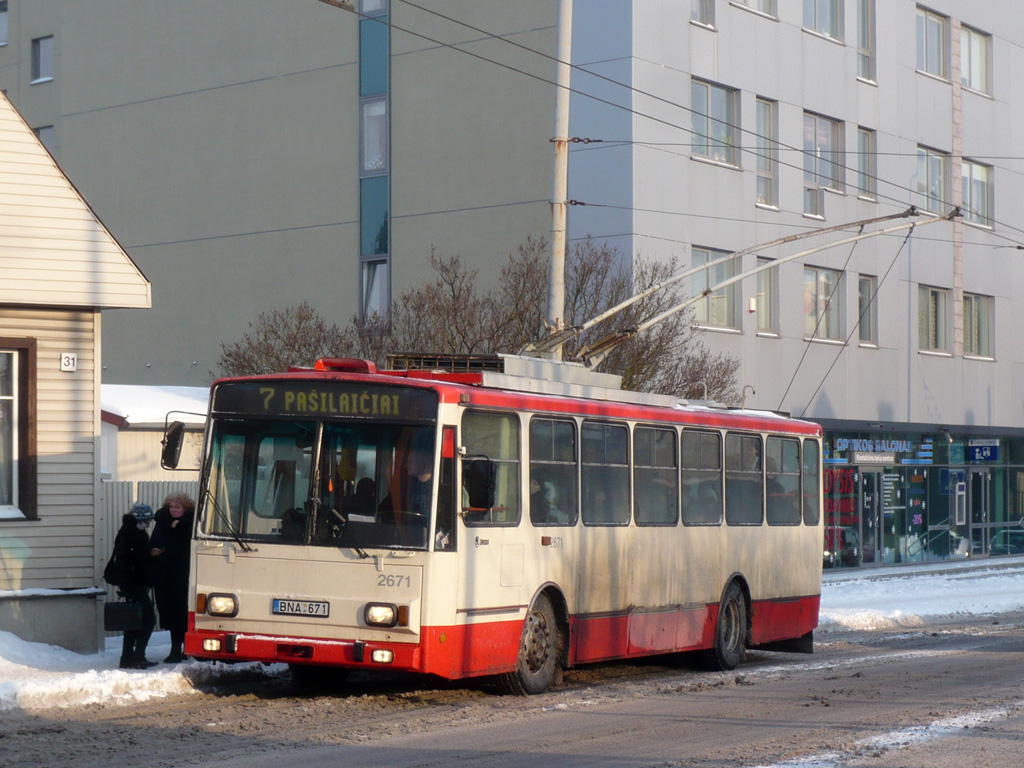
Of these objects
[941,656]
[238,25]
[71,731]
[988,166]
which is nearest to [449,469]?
[71,731]

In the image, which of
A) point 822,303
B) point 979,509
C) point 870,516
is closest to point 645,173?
point 822,303

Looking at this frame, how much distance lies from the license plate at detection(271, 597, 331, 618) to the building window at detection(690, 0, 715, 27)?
2129cm

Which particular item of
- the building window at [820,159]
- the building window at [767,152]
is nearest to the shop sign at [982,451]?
the building window at [820,159]

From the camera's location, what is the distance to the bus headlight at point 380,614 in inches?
452

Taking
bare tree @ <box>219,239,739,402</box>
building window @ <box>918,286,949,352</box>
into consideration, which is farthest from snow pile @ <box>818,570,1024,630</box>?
building window @ <box>918,286,949,352</box>

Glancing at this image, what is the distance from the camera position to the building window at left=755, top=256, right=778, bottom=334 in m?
32.1

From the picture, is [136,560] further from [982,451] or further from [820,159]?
[982,451]

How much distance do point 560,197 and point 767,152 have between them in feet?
47.6

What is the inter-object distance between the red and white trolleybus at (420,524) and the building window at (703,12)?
17893 mm

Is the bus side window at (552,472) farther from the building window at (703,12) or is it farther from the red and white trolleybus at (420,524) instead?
the building window at (703,12)

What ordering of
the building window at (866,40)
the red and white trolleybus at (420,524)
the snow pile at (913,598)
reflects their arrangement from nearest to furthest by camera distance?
1. the red and white trolleybus at (420,524)
2. the snow pile at (913,598)
3. the building window at (866,40)

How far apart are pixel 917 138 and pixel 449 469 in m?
27.9

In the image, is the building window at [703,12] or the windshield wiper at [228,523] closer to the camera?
the windshield wiper at [228,523]

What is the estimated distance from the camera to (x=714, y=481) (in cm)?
1595
